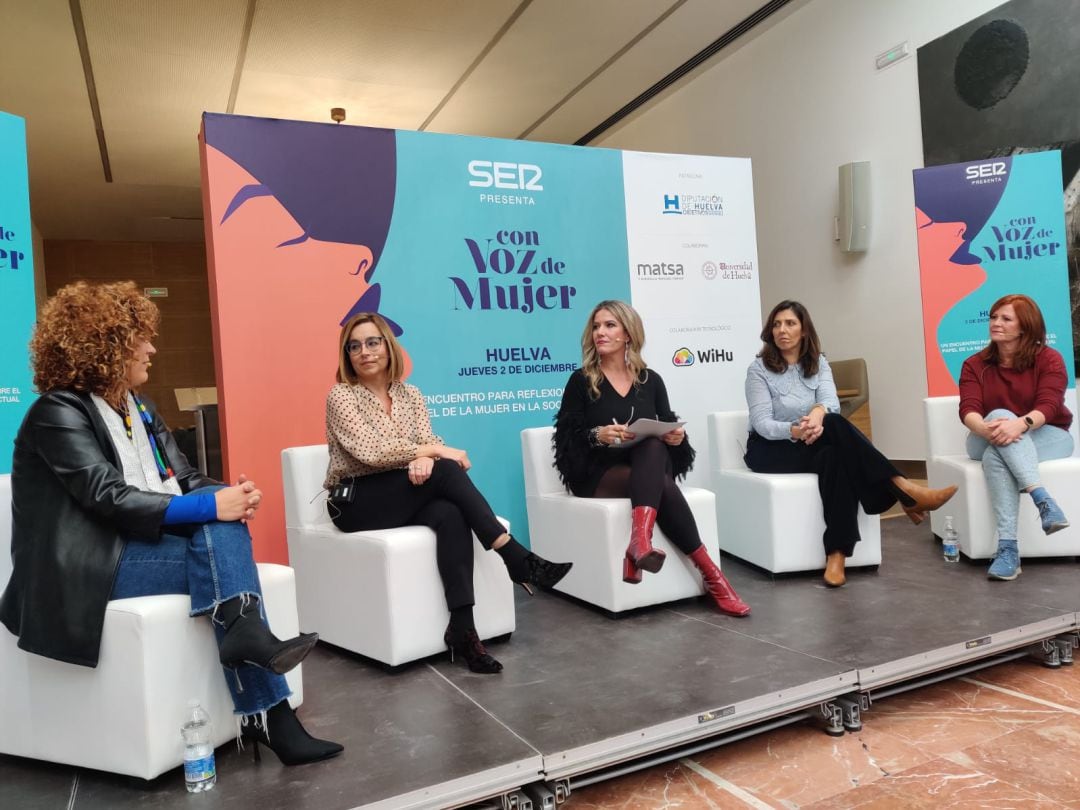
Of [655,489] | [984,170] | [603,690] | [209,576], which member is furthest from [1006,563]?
[209,576]

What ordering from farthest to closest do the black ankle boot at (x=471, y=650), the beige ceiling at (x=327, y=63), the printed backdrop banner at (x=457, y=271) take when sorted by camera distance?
the beige ceiling at (x=327, y=63) → the printed backdrop banner at (x=457, y=271) → the black ankle boot at (x=471, y=650)

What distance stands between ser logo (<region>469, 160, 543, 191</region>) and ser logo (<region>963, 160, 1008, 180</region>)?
104 inches

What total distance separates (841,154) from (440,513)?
210 inches

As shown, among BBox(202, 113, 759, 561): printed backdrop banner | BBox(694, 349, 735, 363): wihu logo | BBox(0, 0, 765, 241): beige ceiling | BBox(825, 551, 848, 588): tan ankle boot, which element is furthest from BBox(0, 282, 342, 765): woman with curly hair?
BBox(0, 0, 765, 241): beige ceiling

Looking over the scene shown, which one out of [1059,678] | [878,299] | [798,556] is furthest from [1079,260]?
[1059,678]

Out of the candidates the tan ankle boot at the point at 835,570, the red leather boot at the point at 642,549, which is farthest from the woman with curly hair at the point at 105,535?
the tan ankle boot at the point at 835,570

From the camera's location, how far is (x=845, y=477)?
10.7 ft

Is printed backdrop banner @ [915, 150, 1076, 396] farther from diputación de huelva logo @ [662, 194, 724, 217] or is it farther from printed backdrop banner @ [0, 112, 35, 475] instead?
printed backdrop banner @ [0, 112, 35, 475]

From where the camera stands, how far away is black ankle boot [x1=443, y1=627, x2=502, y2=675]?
7.98 feet

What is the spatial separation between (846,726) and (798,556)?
123 centimetres

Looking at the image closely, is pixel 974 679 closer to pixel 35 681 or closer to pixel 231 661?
pixel 231 661

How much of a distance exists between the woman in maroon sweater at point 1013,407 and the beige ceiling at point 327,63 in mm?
3863

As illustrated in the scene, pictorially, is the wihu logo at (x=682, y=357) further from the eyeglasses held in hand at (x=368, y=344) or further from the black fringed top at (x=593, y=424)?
the eyeglasses held in hand at (x=368, y=344)

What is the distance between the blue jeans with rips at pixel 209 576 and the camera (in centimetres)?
185
